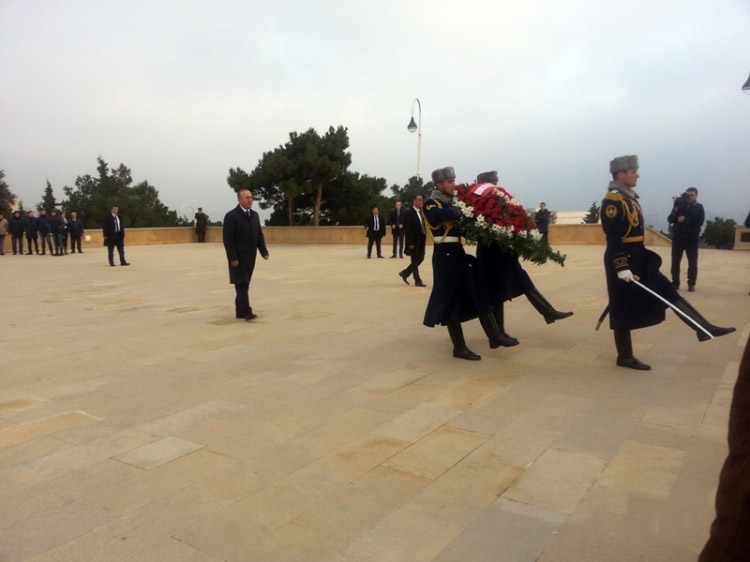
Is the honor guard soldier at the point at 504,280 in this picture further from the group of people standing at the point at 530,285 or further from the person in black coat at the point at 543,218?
the person in black coat at the point at 543,218

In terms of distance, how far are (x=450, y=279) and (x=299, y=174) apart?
109ft

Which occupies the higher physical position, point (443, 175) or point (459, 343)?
point (443, 175)

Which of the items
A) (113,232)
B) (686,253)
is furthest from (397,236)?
(686,253)

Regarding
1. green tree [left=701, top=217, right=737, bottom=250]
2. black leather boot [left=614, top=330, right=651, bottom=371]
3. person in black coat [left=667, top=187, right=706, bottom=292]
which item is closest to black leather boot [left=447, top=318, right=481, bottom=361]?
black leather boot [left=614, top=330, right=651, bottom=371]

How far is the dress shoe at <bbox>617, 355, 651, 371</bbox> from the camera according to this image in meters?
5.86

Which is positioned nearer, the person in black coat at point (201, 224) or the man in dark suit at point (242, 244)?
the man in dark suit at point (242, 244)

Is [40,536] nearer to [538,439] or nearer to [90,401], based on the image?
[90,401]

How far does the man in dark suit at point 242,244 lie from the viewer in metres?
8.64

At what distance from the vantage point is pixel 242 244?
28.7 feet

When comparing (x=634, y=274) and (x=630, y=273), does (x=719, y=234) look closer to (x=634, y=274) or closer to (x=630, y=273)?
(x=634, y=274)

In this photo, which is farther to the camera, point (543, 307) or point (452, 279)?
point (543, 307)

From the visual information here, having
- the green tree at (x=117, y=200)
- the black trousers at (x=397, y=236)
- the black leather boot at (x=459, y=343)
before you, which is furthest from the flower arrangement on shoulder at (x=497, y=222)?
the green tree at (x=117, y=200)

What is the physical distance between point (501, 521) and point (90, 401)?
138 inches

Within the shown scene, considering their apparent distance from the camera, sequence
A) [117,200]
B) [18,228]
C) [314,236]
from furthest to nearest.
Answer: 1. [117,200]
2. [314,236]
3. [18,228]
